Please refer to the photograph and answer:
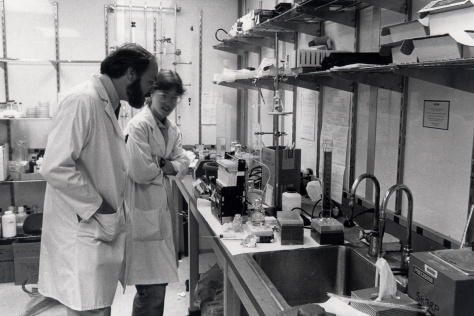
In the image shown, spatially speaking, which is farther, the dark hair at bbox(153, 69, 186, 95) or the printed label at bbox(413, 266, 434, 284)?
the dark hair at bbox(153, 69, 186, 95)

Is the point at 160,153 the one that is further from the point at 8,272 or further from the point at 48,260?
the point at 8,272

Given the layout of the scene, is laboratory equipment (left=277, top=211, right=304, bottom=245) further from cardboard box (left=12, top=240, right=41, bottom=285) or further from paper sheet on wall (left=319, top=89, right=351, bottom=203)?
cardboard box (left=12, top=240, right=41, bottom=285)

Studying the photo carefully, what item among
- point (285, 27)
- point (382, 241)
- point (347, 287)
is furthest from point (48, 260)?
point (285, 27)

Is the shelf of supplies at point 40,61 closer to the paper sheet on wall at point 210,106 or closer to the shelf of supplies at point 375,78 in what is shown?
the paper sheet on wall at point 210,106

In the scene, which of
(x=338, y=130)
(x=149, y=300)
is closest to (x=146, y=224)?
(x=149, y=300)

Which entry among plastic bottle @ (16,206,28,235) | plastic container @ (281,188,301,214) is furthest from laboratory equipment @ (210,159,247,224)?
plastic bottle @ (16,206,28,235)

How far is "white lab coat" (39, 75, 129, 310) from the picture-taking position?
1.70 meters

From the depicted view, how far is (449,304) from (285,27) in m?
2.03

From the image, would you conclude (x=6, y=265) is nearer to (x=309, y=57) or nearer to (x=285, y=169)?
(x=285, y=169)

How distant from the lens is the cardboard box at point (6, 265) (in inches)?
144

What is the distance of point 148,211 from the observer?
2.49m

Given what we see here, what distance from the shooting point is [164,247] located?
100 inches

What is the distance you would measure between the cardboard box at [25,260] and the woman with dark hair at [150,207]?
156 centimetres

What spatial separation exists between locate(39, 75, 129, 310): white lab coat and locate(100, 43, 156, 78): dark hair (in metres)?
0.07
